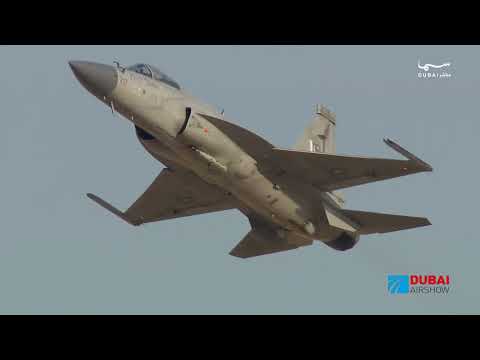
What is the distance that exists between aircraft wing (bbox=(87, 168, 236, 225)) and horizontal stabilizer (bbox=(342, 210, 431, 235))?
379 cm

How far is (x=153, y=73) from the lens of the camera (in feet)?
75.3

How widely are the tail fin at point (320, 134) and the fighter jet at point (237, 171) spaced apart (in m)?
0.05

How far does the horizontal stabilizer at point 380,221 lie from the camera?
82.9 feet

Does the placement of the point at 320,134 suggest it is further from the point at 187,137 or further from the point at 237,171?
the point at 187,137

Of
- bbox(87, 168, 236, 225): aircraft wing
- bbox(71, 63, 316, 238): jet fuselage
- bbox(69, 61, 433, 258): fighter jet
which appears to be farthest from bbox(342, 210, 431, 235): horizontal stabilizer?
bbox(87, 168, 236, 225): aircraft wing

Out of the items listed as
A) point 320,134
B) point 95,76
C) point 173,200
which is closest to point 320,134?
point 320,134

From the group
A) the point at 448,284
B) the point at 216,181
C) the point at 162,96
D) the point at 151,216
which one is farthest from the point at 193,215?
the point at 448,284

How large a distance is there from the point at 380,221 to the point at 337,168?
8.13 feet

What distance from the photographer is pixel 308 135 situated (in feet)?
93.1

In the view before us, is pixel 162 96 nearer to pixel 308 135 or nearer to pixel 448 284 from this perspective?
pixel 308 135

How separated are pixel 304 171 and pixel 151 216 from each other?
5621 millimetres

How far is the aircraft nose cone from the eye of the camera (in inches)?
840

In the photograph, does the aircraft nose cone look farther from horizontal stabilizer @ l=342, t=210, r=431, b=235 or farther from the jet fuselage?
horizontal stabilizer @ l=342, t=210, r=431, b=235

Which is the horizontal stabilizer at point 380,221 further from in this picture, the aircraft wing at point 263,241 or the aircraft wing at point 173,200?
the aircraft wing at point 173,200
